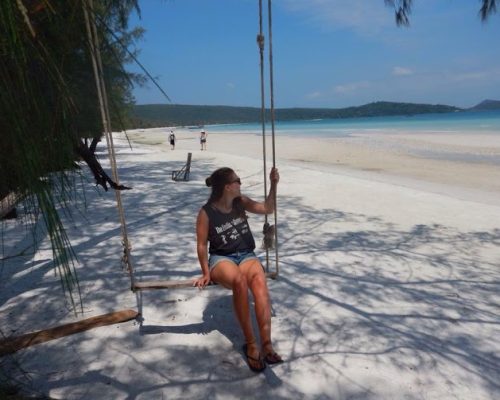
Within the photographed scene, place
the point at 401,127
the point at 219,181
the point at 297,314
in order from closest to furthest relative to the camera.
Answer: the point at 219,181 → the point at 297,314 → the point at 401,127

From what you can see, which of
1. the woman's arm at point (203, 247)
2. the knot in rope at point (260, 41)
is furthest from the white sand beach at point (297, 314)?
the knot in rope at point (260, 41)

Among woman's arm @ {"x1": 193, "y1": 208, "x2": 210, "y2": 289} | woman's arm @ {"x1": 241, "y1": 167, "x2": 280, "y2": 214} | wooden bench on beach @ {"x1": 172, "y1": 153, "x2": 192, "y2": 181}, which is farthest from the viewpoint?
wooden bench on beach @ {"x1": 172, "y1": 153, "x2": 192, "y2": 181}

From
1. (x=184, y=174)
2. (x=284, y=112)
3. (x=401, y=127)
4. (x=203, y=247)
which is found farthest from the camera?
(x=284, y=112)

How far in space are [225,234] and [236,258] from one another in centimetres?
20

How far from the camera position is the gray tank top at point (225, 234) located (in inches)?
113

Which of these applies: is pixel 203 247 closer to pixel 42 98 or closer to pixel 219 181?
pixel 219 181

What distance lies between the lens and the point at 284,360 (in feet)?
8.47

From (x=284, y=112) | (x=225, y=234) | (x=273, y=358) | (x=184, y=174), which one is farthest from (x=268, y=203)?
(x=284, y=112)

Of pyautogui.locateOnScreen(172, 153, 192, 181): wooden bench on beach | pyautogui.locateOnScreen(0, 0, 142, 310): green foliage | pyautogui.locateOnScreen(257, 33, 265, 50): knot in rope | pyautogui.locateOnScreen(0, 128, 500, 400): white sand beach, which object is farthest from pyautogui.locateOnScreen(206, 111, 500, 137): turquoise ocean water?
pyautogui.locateOnScreen(0, 0, 142, 310): green foliage

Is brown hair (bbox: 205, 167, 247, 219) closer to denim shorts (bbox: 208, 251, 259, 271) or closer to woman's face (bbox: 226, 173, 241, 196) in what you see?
woman's face (bbox: 226, 173, 241, 196)

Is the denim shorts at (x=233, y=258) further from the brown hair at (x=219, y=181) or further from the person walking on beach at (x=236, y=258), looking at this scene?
the brown hair at (x=219, y=181)

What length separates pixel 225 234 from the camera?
2893 millimetres

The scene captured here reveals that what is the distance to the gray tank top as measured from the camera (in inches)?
113

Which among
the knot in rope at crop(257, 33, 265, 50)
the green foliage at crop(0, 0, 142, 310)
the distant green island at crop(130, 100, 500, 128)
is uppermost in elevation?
the knot in rope at crop(257, 33, 265, 50)
